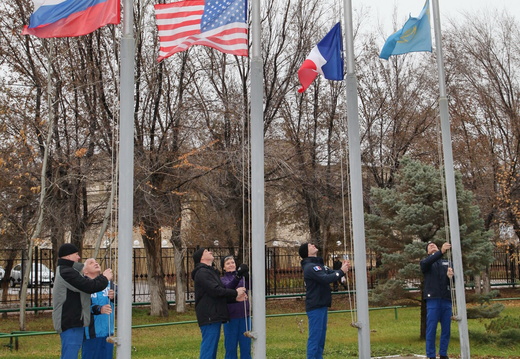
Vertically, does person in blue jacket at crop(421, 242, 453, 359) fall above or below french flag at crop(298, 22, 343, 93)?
below

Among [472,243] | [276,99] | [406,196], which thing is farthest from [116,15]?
[276,99]

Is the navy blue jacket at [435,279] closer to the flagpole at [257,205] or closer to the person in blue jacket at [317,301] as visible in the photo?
the person in blue jacket at [317,301]

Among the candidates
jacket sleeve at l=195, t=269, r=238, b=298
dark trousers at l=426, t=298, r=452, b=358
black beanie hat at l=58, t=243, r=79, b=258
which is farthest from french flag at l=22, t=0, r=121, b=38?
dark trousers at l=426, t=298, r=452, b=358

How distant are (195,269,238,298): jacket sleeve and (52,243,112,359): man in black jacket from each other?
4.53ft

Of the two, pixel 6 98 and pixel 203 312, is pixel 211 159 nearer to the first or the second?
pixel 6 98

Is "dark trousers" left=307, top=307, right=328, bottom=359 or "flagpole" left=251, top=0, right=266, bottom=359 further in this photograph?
"dark trousers" left=307, top=307, right=328, bottom=359

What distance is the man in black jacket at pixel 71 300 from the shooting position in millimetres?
7688

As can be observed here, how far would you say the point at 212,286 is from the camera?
28.3 ft

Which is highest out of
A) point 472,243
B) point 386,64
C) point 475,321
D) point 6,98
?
point 386,64

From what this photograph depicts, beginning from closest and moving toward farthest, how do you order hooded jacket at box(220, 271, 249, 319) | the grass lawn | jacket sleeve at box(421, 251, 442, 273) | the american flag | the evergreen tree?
the american flag → hooded jacket at box(220, 271, 249, 319) → jacket sleeve at box(421, 251, 442, 273) → the grass lawn → the evergreen tree

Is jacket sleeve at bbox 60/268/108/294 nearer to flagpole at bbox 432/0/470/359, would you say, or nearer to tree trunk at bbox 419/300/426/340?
flagpole at bbox 432/0/470/359

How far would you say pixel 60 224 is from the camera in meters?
18.6

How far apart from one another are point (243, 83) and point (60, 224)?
938cm

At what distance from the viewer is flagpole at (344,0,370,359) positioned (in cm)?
957
